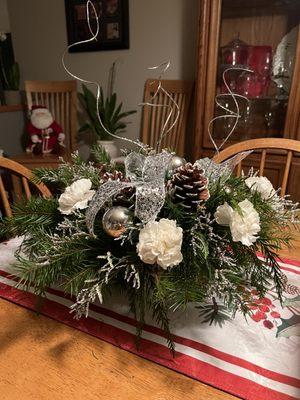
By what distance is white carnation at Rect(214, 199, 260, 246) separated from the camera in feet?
1.60

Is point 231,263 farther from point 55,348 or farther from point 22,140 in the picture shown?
point 22,140

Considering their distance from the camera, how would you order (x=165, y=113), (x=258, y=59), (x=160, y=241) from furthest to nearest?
(x=165, y=113), (x=258, y=59), (x=160, y=241)

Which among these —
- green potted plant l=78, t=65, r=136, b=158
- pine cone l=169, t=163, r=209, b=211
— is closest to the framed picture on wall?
green potted plant l=78, t=65, r=136, b=158

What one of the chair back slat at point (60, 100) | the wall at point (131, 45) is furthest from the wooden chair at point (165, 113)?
the chair back slat at point (60, 100)

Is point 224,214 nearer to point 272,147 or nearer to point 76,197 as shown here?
point 76,197

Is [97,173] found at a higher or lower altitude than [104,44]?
lower

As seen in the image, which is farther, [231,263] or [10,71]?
[10,71]

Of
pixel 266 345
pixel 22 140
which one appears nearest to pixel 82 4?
pixel 22 140

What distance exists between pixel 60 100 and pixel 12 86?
1.70 ft

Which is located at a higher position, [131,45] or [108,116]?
[131,45]

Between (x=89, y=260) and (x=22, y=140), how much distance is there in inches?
105

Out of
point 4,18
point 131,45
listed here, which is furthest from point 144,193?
point 4,18

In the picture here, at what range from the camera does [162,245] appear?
462 mm

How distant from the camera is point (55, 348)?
0.52 metres
